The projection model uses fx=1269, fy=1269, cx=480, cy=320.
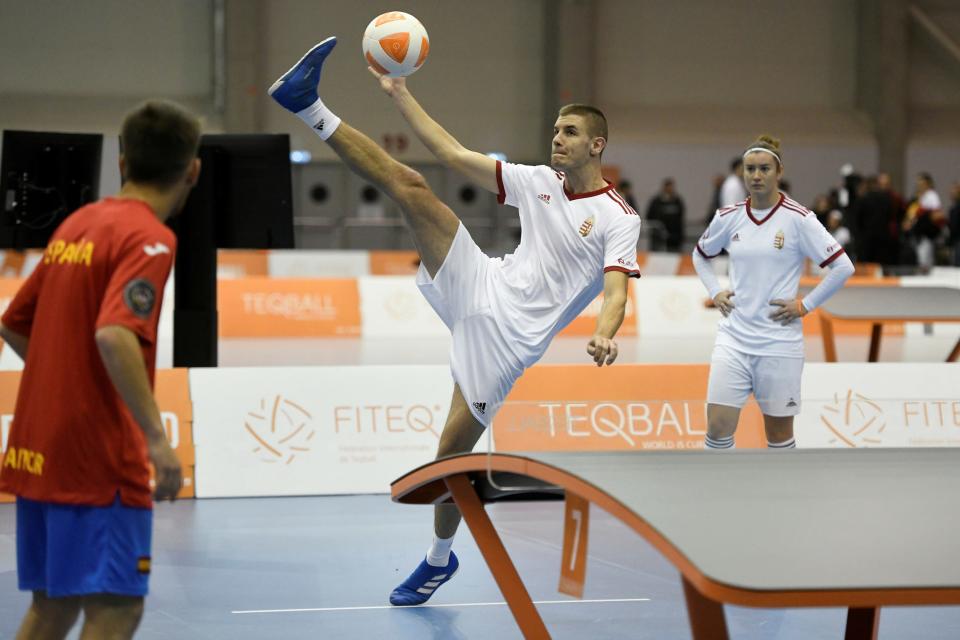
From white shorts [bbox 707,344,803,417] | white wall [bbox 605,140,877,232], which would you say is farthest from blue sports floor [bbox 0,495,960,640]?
white wall [bbox 605,140,877,232]

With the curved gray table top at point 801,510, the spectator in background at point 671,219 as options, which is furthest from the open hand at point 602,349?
the spectator in background at point 671,219

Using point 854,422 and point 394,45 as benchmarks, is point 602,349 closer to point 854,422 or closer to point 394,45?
point 394,45

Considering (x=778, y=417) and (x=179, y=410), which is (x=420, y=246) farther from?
(x=179, y=410)

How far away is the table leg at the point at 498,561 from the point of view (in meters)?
4.68

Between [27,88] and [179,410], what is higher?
[27,88]

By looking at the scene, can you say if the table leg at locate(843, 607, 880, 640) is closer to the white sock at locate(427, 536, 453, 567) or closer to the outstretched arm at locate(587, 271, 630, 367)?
the outstretched arm at locate(587, 271, 630, 367)

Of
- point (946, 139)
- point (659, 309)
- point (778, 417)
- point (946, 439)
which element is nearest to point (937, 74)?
point (946, 139)

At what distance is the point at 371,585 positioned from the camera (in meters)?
6.25

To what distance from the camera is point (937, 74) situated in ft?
101

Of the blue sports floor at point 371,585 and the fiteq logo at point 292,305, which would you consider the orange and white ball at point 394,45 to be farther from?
the fiteq logo at point 292,305

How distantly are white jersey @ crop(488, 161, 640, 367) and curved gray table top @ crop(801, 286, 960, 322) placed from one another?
5.81m

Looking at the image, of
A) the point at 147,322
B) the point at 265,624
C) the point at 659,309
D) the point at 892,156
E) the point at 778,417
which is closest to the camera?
the point at 147,322

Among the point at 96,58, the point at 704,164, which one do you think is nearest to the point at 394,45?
the point at 96,58

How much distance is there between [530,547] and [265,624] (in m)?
2.04
